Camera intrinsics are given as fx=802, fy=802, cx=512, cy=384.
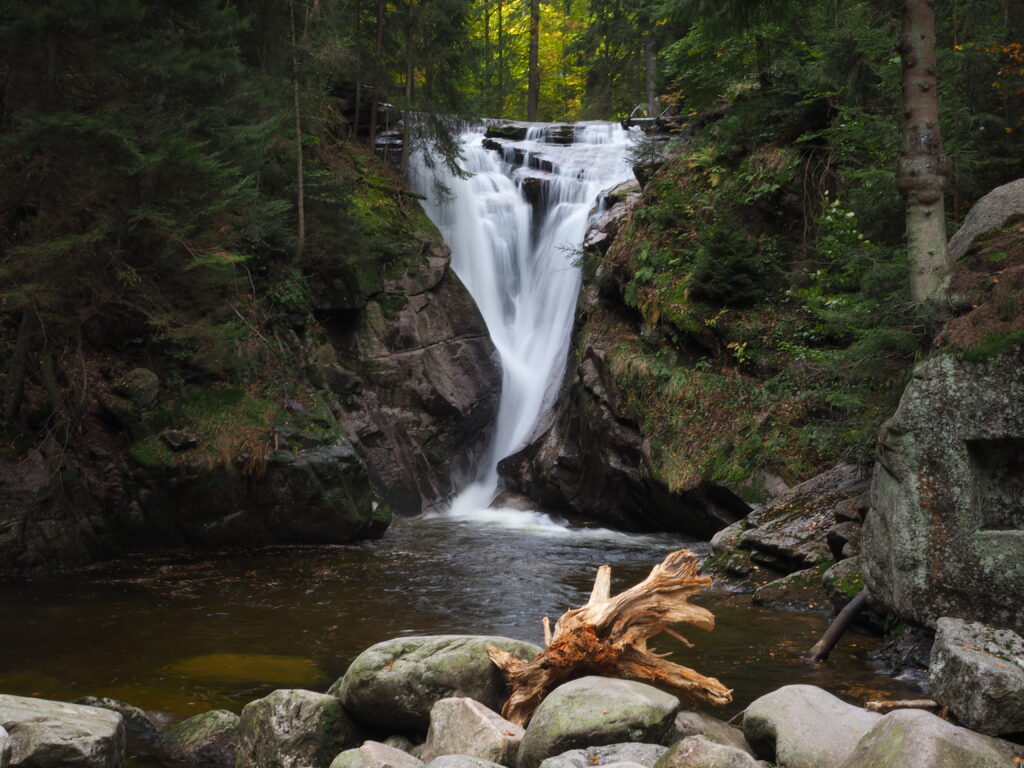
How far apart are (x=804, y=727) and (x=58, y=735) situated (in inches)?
156

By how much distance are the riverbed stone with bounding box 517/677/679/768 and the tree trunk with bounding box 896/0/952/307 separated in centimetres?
433

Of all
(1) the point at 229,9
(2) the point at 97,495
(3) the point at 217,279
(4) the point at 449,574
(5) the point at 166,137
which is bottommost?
(4) the point at 449,574

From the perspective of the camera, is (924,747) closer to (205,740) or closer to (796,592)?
(205,740)

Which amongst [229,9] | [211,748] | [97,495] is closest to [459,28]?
[229,9]

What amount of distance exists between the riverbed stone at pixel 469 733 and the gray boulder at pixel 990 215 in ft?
16.6

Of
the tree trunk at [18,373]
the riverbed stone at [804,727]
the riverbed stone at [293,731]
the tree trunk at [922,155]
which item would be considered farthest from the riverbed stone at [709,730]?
the tree trunk at [18,373]

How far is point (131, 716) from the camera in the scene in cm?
546

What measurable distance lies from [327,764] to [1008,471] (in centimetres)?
487

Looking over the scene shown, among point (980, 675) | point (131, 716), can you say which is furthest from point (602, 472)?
point (980, 675)

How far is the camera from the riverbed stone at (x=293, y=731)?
4.87 m

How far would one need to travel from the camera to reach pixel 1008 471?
545cm

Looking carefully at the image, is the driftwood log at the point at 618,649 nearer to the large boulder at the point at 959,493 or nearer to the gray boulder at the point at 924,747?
the gray boulder at the point at 924,747

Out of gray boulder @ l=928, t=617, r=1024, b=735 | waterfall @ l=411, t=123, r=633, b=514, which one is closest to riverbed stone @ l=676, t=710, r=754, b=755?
gray boulder @ l=928, t=617, r=1024, b=735

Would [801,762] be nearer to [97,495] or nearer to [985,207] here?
[985,207]
